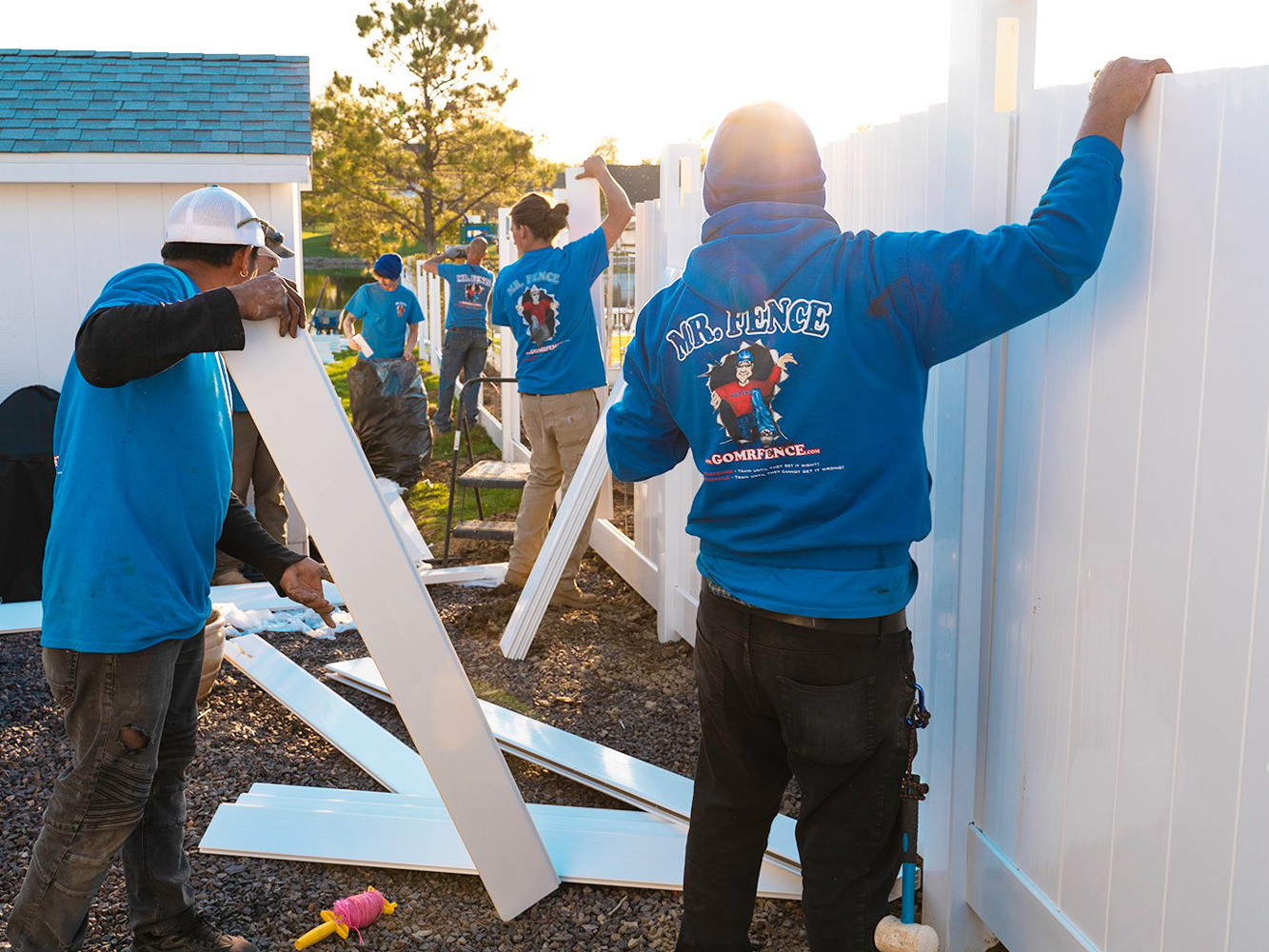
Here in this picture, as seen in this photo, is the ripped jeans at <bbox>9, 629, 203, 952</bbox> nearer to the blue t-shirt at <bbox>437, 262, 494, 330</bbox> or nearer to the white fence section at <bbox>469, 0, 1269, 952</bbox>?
the white fence section at <bbox>469, 0, 1269, 952</bbox>

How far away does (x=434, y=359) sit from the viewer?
20.2 meters

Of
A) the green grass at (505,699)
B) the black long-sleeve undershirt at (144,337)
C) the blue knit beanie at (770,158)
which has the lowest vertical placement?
the green grass at (505,699)

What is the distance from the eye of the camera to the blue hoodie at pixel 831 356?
2.12 metres

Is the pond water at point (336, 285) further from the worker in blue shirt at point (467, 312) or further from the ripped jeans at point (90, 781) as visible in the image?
the ripped jeans at point (90, 781)

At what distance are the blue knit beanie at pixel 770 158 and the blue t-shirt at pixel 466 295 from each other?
10.6m

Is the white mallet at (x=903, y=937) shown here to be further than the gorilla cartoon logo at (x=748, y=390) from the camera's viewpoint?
Yes

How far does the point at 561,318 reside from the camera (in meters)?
6.39

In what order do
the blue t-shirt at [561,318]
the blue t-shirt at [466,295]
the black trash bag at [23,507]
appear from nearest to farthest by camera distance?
1. the blue t-shirt at [561,318]
2. the black trash bag at [23,507]
3. the blue t-shirt at [466,295]

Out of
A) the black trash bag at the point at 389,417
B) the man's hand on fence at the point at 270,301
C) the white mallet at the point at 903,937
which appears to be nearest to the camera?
the white mallet at the point at 903,937

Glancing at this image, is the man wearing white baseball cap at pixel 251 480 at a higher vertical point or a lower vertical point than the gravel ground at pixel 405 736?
higher

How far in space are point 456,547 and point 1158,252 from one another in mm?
6598

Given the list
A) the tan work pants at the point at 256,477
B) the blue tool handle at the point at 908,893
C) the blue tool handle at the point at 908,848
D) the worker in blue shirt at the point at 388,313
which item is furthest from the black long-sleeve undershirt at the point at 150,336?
the worker in blue shirt at the point at 388,313

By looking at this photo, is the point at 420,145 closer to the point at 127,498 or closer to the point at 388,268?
the point at 388,268

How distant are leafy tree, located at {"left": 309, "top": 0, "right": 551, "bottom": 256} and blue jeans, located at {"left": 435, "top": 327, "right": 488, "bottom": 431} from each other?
1737cm
